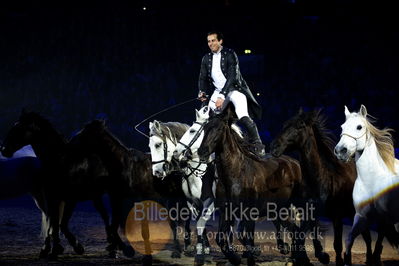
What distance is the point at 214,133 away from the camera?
8.42 m

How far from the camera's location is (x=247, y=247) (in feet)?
28.4

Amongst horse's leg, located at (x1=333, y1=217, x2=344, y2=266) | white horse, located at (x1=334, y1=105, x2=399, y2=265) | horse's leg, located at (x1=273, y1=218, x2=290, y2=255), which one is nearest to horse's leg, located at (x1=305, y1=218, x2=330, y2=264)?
horse's leg, located at (x1=333, y1=217, x2=344, y2=266)

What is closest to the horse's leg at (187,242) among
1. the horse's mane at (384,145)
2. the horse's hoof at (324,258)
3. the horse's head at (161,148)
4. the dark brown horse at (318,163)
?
the horse's head at (161,148)

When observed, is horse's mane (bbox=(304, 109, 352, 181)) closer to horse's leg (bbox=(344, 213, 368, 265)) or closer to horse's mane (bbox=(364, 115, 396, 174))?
horse's mane (bbox=(364, 115, 396, 174))

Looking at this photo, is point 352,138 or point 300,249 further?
point 300,249

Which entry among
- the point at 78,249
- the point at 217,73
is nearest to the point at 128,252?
the point at 78,249

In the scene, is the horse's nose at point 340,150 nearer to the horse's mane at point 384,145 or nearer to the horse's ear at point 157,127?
the horse's mane at point 384,145

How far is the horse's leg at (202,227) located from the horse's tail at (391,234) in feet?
7.45

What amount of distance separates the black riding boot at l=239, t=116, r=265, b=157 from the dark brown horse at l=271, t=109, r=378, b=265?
734 millimetres

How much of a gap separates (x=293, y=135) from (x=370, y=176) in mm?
1033

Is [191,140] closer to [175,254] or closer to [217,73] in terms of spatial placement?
[217,73]

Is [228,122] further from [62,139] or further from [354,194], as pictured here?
[62,139]

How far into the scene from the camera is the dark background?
66.4 ft

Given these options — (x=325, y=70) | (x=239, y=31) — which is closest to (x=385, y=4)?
(x=325, y=70)
